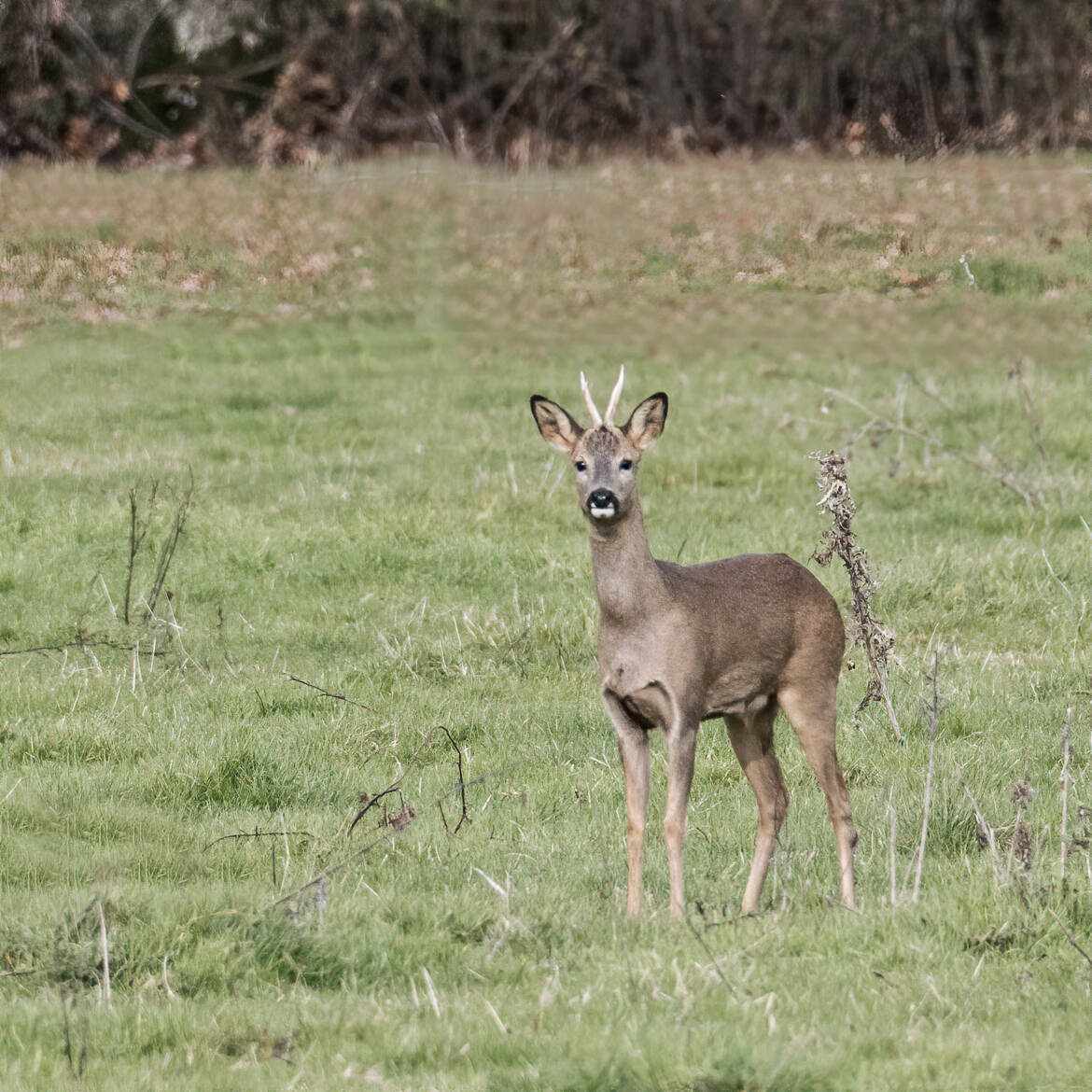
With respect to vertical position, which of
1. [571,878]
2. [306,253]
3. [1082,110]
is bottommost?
[571,878]

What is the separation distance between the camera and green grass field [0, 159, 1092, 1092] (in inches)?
221

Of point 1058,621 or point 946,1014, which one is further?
point 1058,621

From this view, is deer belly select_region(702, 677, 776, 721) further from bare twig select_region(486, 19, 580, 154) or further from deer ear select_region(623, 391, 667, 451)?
bare twig select_region(486, 19, 580, 154)

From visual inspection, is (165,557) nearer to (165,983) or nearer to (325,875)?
(325,875)

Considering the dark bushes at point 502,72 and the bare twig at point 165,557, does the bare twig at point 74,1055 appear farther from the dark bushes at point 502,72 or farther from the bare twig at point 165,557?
the dark bushes at point 502,72

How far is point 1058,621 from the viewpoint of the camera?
1141 cm

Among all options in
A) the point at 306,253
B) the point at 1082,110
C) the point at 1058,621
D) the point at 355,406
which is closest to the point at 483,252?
the point at 306,253

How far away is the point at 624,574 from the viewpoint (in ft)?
22.4

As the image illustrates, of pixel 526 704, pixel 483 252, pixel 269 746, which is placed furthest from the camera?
pixel 483 252

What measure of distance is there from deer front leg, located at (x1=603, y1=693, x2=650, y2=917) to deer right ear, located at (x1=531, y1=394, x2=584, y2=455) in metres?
1.07

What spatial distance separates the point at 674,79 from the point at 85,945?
25003 mm

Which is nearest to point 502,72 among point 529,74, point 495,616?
point 529,74

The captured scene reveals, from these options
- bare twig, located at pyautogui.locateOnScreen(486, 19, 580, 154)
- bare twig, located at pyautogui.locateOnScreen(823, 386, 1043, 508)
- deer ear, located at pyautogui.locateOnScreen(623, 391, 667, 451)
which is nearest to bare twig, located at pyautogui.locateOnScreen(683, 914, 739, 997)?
deer ear, located at pyautogui.locateOnScreen(623, 391, 667, 451)

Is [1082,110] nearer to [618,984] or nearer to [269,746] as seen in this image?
[269,746]
